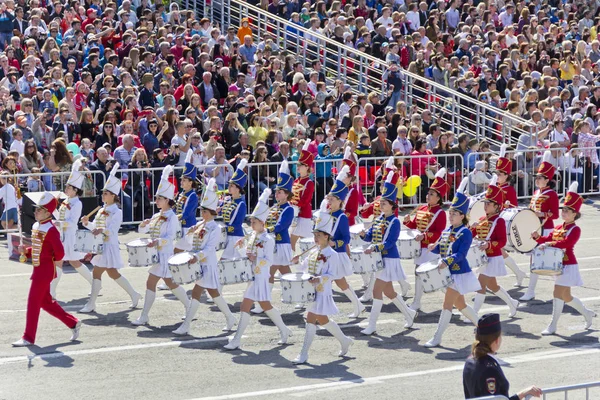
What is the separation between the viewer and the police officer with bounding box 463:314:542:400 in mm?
8203

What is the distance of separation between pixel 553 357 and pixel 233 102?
1085 cm

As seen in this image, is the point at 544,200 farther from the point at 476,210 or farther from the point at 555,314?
the point at 555,314

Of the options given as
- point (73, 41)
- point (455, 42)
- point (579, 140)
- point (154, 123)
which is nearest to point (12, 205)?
point (154, 123)

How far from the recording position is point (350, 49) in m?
25.7

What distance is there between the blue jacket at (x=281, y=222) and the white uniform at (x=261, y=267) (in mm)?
1333

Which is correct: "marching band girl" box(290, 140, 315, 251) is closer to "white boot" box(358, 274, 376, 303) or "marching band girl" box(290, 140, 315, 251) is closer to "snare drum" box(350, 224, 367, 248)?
"snare drum" box(350, 224, 367, 248)

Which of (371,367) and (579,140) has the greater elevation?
(579,140)

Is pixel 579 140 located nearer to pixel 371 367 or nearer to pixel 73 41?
pixel 73 41

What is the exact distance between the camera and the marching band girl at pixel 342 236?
47.2 ft

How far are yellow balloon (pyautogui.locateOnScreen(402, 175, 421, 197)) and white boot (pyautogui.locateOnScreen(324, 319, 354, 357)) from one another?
887 centimetres

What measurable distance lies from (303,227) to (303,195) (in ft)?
1.59

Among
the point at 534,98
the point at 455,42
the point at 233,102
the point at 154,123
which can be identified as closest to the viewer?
the point at 154,123

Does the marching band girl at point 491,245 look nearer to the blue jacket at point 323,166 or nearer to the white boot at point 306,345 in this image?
the white boot at point 306,345

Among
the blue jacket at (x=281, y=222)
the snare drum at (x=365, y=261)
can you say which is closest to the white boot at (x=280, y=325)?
the snare drum at (x=365, y=261)
